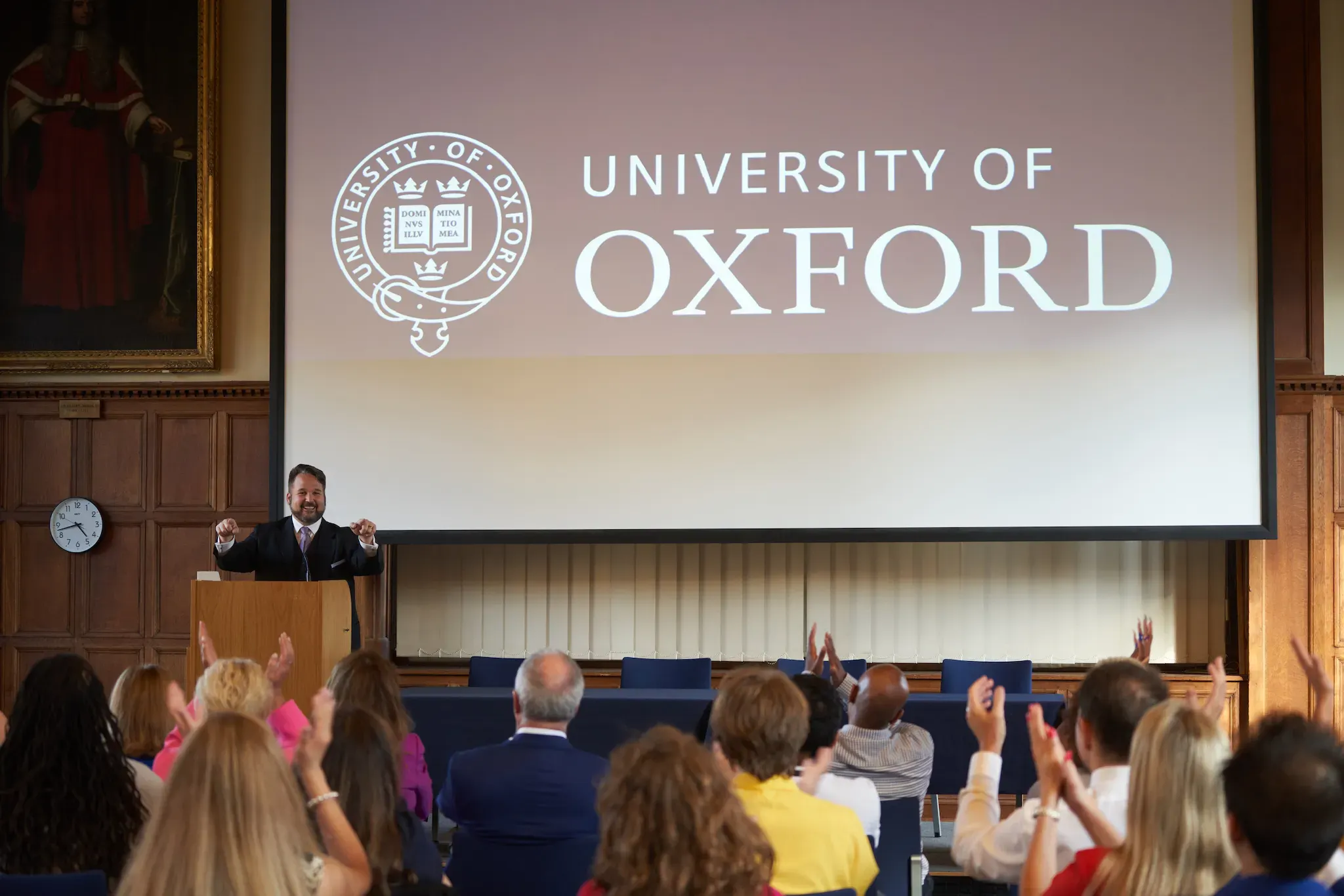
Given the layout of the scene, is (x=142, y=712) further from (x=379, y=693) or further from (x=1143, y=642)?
(x=1143, y=642)

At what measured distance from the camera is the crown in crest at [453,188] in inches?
286

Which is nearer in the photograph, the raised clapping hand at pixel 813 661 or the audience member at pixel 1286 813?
the audience member at pixel 1286 813

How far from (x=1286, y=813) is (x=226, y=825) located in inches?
57.8

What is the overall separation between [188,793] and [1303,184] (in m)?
7.39

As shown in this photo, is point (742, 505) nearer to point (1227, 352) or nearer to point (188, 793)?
point (1227, 352)

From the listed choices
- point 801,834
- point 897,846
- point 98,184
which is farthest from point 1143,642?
point 98,184

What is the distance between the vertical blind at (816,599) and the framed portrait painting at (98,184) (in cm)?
235

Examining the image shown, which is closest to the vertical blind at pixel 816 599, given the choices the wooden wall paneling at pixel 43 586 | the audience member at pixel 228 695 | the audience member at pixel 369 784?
the wooden wall paneling at pixel 43 586

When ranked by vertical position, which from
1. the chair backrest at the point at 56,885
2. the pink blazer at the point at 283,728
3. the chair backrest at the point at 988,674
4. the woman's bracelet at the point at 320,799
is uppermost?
the woman's bracelet at the point at 320,799

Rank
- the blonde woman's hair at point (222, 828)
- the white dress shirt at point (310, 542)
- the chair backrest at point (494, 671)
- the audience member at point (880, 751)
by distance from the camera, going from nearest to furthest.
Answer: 1. the blonde woman's hair at point (222, 828)
2. the audience member at point (880, 751)
3. the white dress shirt at point (310, 542)
4. the chair backrest at point (494, 671)

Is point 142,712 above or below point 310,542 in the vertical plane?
below

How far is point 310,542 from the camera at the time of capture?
561 centimetres

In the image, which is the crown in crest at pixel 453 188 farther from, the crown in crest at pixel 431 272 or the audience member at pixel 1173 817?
the audience member at pixel 1173 817

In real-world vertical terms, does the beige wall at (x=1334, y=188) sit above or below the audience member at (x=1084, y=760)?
above
